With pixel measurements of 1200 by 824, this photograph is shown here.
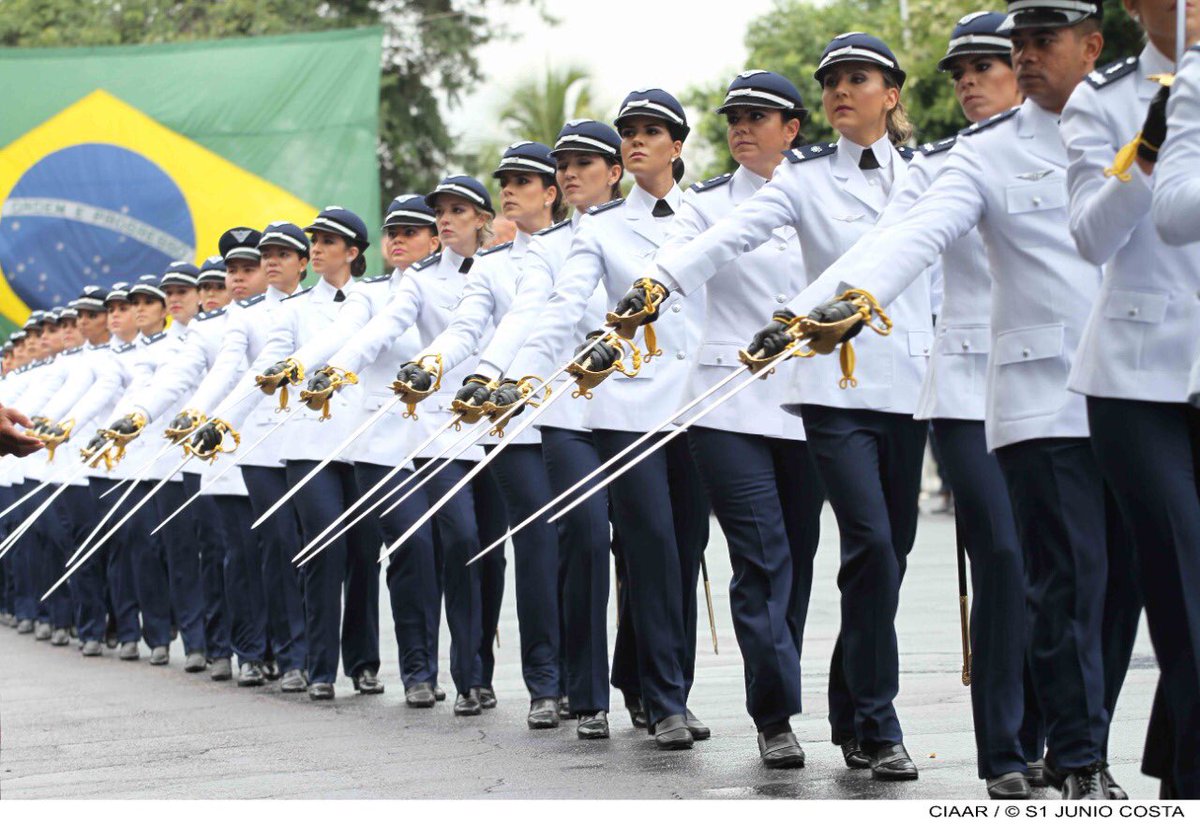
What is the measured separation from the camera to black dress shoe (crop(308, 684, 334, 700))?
11195 millimetres

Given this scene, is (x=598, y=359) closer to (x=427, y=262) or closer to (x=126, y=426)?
(x=427, y=262)

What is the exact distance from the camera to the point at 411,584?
10.9 metres

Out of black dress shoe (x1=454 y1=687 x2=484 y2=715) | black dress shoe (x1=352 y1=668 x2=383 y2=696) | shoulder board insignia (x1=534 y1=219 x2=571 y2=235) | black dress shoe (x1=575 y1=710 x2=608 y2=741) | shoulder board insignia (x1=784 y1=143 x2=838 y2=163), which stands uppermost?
shoulder board insignia (x1=784 y1=143 x2=838 y2=163)

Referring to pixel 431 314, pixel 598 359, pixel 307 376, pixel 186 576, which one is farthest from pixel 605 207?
pixel 186 576

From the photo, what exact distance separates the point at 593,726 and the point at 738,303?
6.24 feet

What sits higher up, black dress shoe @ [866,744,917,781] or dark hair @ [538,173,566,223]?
dark hair @ [538,173,566,223]

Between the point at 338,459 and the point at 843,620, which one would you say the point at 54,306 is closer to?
the point at 338,459

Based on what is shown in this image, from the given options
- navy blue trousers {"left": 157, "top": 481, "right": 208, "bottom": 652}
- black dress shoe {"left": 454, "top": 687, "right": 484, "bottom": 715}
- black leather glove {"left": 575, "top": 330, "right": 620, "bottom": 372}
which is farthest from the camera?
navy blue trousers {"left": 157, "top": 481, "right": 208, "bottom": 652}

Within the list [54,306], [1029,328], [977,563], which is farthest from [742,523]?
[54,306]

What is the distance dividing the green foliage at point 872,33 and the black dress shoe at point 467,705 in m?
16.9

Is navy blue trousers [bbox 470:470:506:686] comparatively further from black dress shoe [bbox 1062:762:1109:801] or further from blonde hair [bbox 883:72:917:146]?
black dress shoe [bbox 1062:762:1109:801]

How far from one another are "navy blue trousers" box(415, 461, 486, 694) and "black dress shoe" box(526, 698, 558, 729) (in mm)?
762

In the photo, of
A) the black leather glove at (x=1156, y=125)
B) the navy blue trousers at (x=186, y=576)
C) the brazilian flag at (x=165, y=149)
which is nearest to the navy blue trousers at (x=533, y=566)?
the navy blue trousers at (x=186, y=576)

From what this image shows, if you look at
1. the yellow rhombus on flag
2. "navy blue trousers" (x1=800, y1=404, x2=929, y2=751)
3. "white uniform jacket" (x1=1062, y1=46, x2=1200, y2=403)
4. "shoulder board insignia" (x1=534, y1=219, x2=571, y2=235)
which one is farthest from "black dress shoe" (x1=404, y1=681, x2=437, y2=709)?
the yellow rhombus on flag
